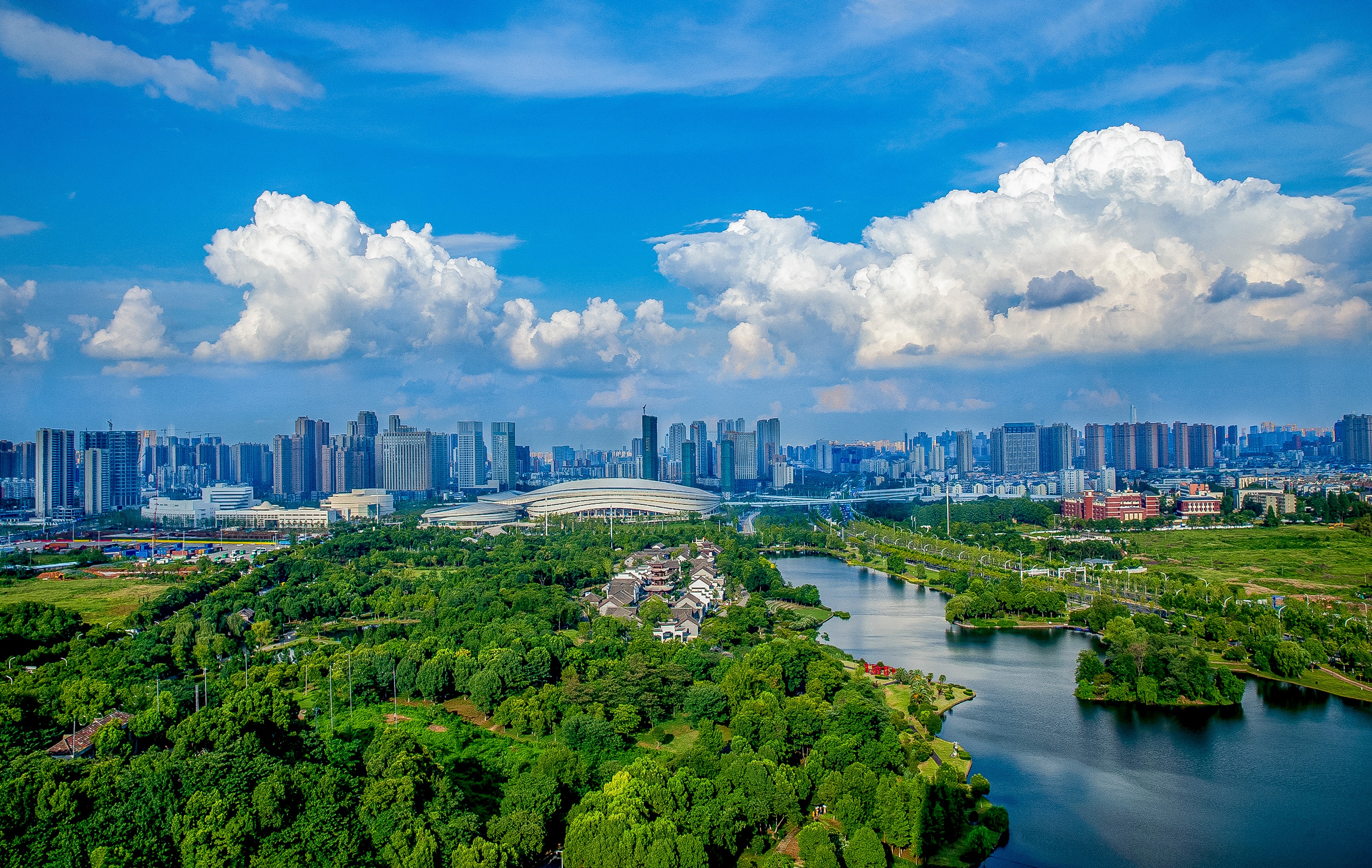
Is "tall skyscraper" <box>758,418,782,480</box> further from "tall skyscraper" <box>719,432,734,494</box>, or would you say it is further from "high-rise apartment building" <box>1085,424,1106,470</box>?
"high-rise apartment building" <box>1085,424,1106,470</box>

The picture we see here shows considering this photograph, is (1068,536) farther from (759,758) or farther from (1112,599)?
(759,758)

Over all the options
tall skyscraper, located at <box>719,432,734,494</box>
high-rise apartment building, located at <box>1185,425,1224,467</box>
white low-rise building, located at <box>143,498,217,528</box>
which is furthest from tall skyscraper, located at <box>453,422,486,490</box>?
high-rise apartment building, located at <box>1185,425,1224,467</box>

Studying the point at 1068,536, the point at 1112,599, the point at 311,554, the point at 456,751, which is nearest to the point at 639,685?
the point at 456,751

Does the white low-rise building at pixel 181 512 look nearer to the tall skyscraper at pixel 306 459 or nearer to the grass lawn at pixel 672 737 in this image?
the tall skyscraper at pixel 306 459

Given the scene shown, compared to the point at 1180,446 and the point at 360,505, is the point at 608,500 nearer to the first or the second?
the point at 360,505

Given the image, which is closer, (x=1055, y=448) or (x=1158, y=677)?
(x=1158, y=677)

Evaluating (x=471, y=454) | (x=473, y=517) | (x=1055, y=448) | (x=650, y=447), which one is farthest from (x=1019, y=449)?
(x=473, y=517)
